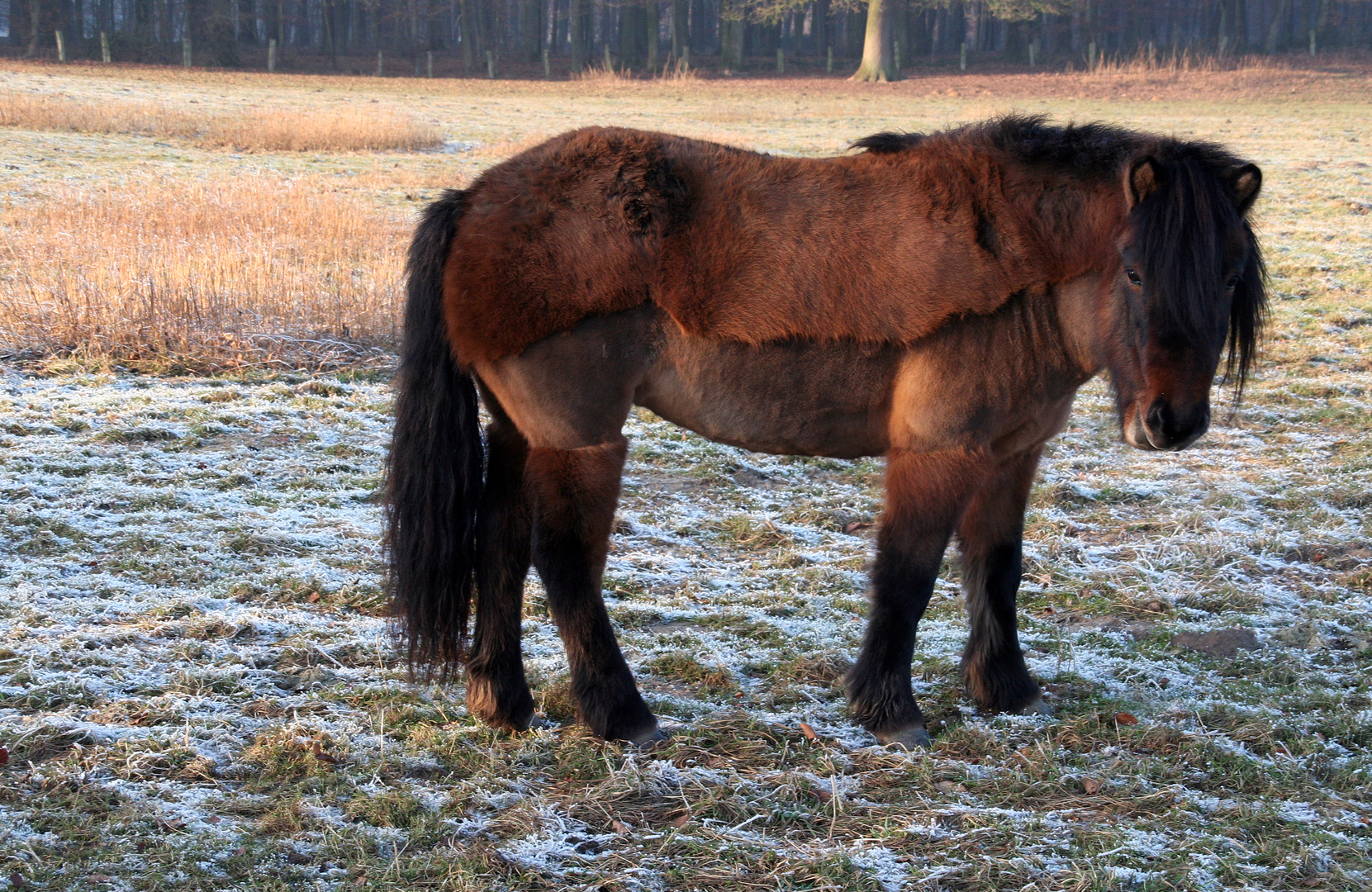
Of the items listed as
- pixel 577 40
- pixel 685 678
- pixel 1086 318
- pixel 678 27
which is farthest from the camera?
pixel 678 27

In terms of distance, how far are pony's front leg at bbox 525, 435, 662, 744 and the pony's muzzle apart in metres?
1.58

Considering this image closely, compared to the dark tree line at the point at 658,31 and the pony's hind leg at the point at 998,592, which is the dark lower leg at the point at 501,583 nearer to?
the pony's hind leg at the point at 998,592

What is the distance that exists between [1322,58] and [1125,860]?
157 ft

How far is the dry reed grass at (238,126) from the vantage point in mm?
18234

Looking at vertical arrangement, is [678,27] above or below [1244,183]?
above

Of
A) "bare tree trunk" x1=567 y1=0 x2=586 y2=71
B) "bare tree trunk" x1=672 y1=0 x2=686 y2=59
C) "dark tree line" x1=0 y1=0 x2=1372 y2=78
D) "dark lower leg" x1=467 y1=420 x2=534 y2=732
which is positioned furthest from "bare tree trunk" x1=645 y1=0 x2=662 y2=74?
"dark lower leg" x1=467 y1=420 x2=534 y2=732

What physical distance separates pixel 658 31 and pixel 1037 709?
5253 centimetres

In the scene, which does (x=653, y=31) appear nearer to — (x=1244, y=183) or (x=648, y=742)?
(x=1244, y=183)

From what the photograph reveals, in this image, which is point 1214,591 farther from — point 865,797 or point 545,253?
point 545,253

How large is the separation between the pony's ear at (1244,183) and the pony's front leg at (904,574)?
1081 mm

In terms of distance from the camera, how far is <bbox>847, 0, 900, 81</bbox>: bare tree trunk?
39.0 meters

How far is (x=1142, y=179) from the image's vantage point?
3064 mm

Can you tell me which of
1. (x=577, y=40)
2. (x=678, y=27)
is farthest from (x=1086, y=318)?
(x=678, y=27)

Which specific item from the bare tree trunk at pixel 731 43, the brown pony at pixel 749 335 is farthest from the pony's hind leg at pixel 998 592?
the bare tree trunk at pixel 731 43
